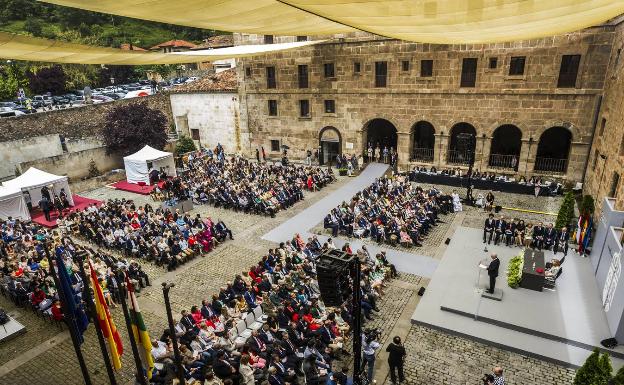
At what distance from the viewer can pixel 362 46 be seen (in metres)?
26.1

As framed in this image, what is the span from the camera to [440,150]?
26.0 metres

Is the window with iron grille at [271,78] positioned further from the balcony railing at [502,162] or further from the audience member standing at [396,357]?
the audience member standing at [396,357]

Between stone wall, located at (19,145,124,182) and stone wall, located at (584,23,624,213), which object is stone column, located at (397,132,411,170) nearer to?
stone wall, located at (584,23,624,213)

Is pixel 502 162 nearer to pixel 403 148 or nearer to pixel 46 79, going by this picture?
pixel 403 148

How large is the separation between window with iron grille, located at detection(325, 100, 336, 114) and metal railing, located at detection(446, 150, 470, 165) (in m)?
9.14

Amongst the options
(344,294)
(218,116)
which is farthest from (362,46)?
(344,294)

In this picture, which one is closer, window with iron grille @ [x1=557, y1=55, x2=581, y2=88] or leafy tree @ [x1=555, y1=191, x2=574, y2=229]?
leafy tree @ [x1=555, y1=191, x2=574, y2=229]

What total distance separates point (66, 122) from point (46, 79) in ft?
61.0

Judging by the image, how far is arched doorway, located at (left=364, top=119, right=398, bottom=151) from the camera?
29.9m

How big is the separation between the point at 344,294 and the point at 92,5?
671cm

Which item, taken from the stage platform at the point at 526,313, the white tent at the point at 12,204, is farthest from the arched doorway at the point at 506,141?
the white tent at the point at 12,204

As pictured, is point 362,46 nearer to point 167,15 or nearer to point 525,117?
point 525,117

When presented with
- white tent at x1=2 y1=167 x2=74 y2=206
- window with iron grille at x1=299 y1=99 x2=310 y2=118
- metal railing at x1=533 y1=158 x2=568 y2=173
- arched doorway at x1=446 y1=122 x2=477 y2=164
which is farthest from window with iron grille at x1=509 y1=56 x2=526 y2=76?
white tent at x1=2 y1=167 x2=74 y2=206

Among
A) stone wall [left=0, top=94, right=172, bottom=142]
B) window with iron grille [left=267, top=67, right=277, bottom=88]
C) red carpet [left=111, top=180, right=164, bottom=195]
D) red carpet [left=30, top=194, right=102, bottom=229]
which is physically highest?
window with iron grille [left=267, top=67, right=277, bottom=88]
